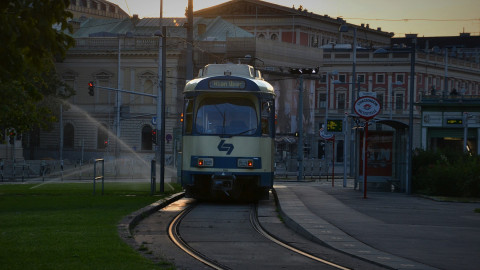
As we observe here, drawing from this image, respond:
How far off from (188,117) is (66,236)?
12.0 metres

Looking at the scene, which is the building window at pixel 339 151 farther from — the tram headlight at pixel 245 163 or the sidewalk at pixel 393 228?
the tram headlight at pixel 245 163

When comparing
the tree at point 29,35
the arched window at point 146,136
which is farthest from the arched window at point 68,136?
the tree at point 29,35

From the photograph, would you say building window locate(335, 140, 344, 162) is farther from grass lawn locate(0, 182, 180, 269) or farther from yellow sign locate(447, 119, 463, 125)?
grass lawn locate(0, 182, 180, 269)

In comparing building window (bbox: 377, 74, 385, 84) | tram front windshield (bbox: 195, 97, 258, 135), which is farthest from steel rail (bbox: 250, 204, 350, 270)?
building window (bbox: 377, 74, 385, 84)

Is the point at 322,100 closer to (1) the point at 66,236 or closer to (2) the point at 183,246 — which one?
(2) the point at 183,246

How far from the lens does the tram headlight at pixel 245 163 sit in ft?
82.8

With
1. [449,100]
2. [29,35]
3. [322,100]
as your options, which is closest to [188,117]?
[29,35]

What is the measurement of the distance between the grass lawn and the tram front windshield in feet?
9.57

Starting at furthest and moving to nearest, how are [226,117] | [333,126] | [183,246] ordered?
[333,126] < [226,117] < [183,246]

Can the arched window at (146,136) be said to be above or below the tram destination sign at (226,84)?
below

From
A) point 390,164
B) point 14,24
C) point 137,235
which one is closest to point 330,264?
point 137,235

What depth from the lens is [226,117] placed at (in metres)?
25.7

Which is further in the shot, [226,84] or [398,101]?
[398,101]

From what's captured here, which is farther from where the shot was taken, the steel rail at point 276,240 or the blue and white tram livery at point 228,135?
the blue and white tram livery at point 228,135
